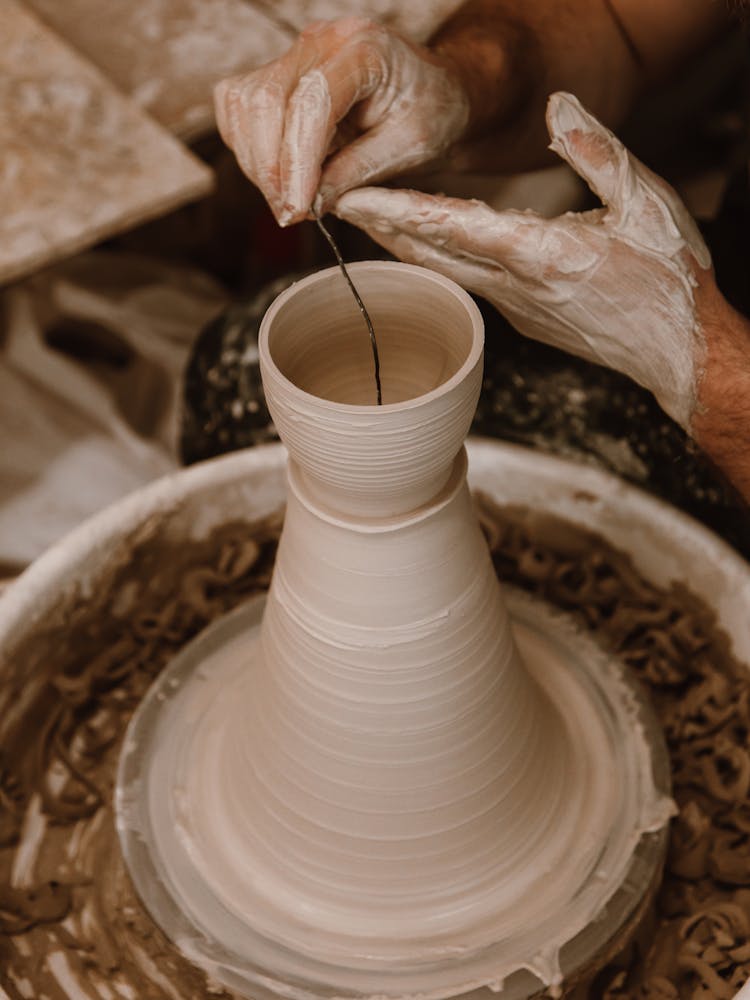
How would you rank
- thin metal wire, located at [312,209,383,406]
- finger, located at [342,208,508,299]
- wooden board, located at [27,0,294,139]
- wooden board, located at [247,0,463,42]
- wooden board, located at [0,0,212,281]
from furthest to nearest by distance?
A: wooden board, located at [247,0,463,42], wooden board, located at [27,0,294,139], wooden board, located at [0,0,212,281], finger, located at [342,208,508,299], thin metal wire, located at [312,209,383,406]

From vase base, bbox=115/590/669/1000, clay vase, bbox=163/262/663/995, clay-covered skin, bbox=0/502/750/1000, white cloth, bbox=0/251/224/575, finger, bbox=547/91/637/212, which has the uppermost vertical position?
finger, bbox=547/91/637/212

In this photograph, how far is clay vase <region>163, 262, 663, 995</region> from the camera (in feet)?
3.37

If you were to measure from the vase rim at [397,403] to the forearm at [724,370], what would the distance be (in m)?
0.31

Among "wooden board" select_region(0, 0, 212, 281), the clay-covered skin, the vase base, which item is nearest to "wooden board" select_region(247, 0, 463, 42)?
"wooden board" select_region(0, 0, 212, 281)

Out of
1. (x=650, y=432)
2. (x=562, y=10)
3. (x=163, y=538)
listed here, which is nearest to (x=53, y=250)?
(x=163, y=538)

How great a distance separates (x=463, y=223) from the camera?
3.55ft

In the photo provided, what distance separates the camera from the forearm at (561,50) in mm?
1499

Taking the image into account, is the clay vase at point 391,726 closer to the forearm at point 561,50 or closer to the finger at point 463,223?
the finger at point 463,223

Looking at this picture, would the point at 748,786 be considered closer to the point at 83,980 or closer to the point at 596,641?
the point at 596,641

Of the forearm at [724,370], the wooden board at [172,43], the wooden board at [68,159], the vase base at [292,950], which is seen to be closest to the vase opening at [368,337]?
the forearm at [724,370]

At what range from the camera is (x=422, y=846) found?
3.68 ft

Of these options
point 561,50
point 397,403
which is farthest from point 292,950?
point 561,50

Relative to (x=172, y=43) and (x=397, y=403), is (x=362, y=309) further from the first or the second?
(x=172, y=43)

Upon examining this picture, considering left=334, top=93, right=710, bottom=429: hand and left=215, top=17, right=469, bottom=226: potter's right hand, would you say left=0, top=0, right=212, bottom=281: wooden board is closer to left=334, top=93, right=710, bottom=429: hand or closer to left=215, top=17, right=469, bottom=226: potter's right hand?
left=215, top=17, right=469, bottom=226: potter's right hand
